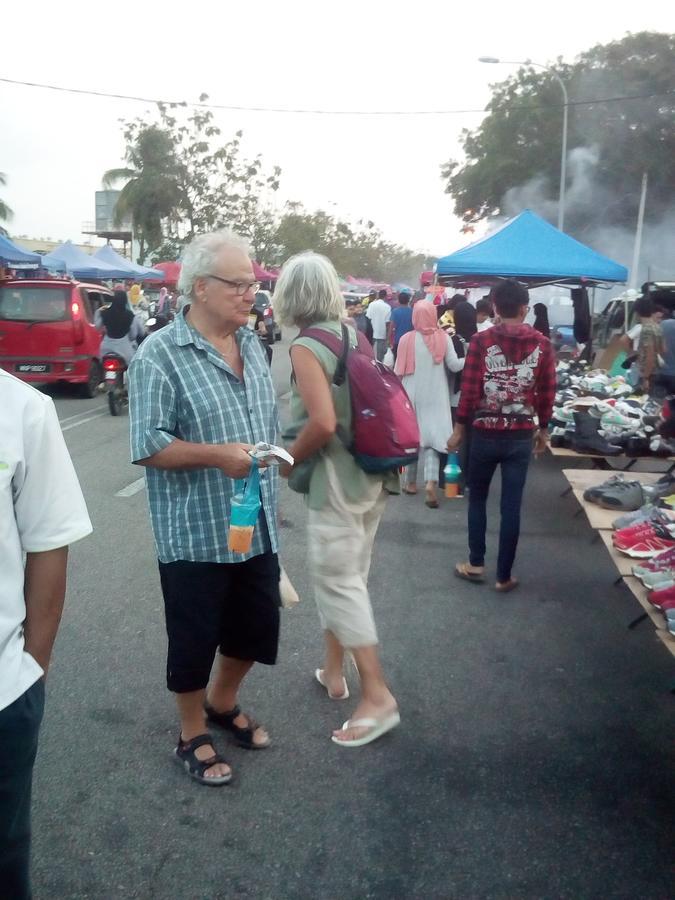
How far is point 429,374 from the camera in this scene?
7.37 m

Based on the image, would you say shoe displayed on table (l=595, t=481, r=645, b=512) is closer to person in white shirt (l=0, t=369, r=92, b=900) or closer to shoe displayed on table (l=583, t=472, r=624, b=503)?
shoe displayed on table (l=583, t=472, r=624, b=503)

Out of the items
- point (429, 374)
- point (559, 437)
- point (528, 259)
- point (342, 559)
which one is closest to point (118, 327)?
point (528, 259)

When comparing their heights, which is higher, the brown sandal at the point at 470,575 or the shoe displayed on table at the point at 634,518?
the shoe displayed on table at the point at 634,518

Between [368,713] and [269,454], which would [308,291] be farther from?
[368,713]

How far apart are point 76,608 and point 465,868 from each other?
2.84 metres

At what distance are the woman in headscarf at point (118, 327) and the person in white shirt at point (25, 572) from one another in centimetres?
1105

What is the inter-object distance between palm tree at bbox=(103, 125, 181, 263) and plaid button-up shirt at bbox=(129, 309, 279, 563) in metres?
37.6

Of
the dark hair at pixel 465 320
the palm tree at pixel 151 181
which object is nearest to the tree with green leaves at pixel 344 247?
the palm tree at pixel 151 181

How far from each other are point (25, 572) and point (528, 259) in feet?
33.5

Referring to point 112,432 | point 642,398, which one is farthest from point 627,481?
point 112,432

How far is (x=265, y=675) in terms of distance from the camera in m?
4.06

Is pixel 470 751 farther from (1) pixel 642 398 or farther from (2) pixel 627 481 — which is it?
(1) pixel 642 398

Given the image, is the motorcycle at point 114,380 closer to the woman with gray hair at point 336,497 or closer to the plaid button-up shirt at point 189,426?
the woman with gray hair at point 336,497

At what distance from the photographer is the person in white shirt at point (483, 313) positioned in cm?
970
